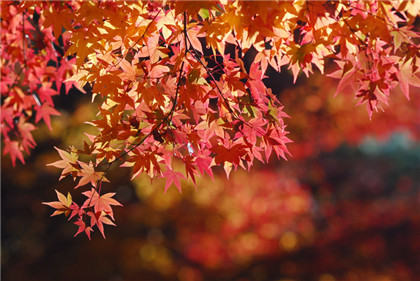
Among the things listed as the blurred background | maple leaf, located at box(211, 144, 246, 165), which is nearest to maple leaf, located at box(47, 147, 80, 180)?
maple leaf, located at box(211, 144, 246, 165)

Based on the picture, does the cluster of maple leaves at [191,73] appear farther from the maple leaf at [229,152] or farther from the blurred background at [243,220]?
the blurred background at [243,220]

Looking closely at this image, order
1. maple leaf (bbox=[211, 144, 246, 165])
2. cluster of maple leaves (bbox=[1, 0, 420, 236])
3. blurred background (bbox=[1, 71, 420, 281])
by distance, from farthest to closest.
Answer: blurred background (bbox=[1, 71, 420, 281]), maple leaf (bbox=[211, 144, 246, 165]), cluster of maple leaves (bbox=[1, 0, 420, 236])

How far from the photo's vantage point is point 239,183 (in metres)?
5.62

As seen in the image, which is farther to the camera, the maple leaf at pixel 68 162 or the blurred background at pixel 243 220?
the blurred background at pixel 243 220

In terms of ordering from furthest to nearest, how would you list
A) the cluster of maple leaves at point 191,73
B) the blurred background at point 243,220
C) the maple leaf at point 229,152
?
the blurred background at point 243,220 < the maple leaf at point 229,152 < the cluster of maple leaves at point 191,73

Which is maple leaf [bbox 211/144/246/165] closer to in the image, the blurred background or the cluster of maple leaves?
the cluster of maple leaves

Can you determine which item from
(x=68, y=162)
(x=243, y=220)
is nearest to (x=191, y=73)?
(x=68, y=162)

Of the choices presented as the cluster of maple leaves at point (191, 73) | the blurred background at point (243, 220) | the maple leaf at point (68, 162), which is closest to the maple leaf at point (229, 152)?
the cluster of maple leaves at point (191, 73)

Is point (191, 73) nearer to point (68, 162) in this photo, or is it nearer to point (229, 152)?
point (229, 152)

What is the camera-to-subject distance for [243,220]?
5574 mm

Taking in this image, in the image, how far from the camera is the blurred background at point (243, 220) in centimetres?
535

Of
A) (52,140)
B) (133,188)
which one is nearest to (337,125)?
(133,188)

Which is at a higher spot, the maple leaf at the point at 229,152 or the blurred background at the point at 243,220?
the maple leaf at the point at 229,152

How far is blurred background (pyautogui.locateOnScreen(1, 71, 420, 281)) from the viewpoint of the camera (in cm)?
535
